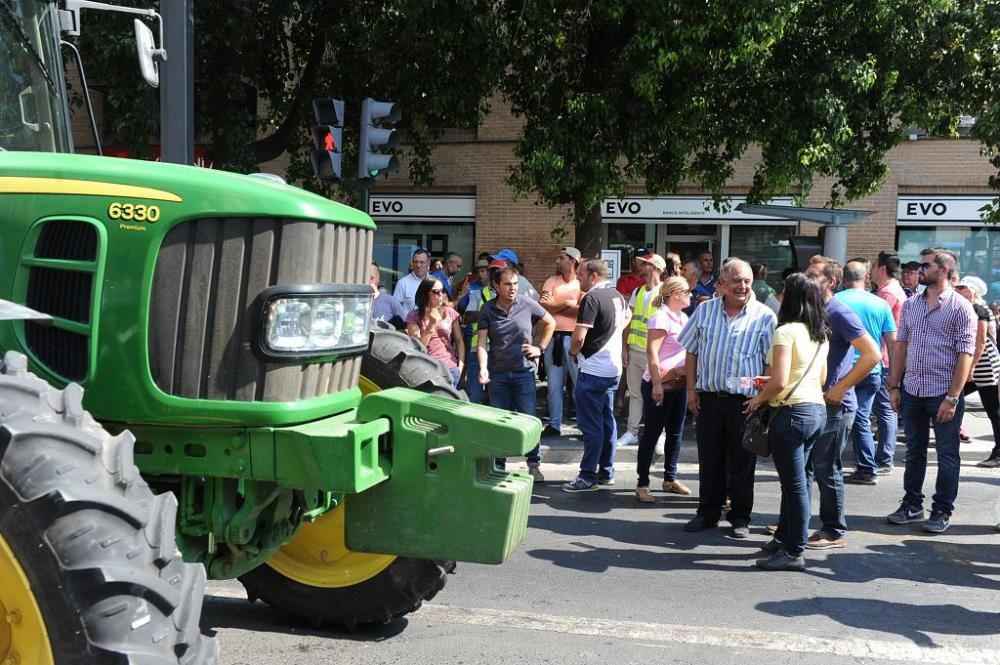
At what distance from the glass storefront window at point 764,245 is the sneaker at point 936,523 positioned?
12.0 metres

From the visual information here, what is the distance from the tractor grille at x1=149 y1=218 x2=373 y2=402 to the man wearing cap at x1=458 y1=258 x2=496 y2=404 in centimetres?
549

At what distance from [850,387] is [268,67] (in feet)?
38.1

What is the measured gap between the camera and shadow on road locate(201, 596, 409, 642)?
14.0 feet

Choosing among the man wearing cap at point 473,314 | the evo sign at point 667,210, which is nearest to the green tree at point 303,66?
the man wearing cap at point 473,314

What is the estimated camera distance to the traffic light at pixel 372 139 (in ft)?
27.3

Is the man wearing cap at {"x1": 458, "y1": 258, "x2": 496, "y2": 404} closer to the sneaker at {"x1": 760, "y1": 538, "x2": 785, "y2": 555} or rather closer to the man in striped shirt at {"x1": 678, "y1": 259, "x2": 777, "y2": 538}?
the man in striped shirt at {"x1": 678, "y1": 259, "x2": 777, "y2": 538}

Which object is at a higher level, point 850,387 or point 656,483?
point 850,387

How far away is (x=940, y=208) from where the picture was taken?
17.2 metres

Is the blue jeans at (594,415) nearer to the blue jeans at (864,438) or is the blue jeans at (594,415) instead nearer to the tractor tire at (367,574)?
the blue jeans at (864,438)

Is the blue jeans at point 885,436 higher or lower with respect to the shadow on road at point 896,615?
higher

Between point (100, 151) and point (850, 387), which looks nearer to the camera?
point (100, 151)

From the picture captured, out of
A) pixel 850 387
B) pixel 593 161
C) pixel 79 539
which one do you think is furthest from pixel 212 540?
pixel 593 161

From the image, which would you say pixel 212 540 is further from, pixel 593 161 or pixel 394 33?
pixel 394 33

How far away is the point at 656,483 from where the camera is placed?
7.84m
